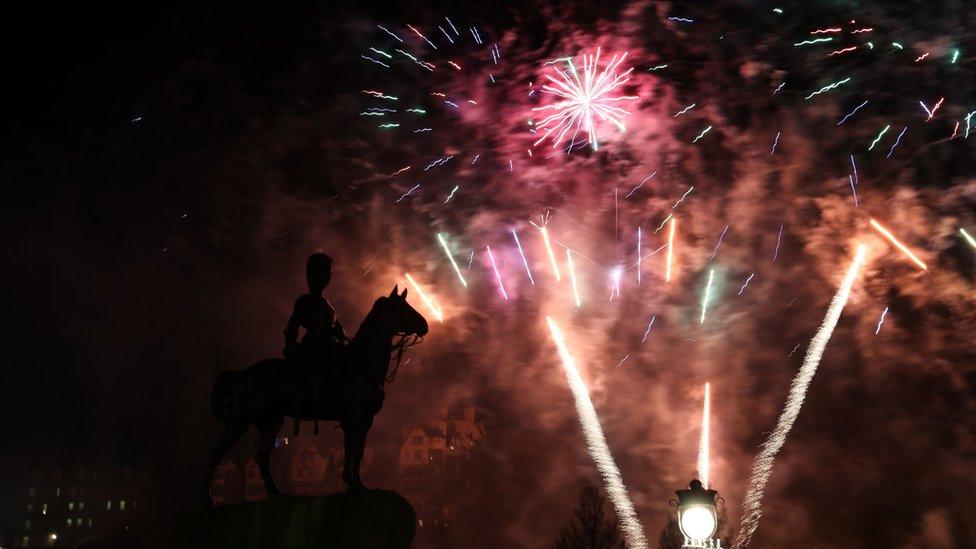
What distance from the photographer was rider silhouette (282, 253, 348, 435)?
941 cm

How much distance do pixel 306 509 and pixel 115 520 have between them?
105498mm

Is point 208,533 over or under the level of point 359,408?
under

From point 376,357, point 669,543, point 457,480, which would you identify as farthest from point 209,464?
point 457,480

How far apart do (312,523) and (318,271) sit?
317 centimetres

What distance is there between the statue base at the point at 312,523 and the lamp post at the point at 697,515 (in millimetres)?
3611

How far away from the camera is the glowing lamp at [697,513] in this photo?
31.2 feet

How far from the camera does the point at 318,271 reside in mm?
9836

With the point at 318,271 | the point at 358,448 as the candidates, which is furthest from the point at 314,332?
the point at 358,448

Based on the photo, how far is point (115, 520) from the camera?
98.4 meters

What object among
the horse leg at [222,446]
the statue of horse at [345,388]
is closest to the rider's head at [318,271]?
the statue of horse at [345,388]

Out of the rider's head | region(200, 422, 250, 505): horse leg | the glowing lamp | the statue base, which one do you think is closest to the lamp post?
the glowing lamp

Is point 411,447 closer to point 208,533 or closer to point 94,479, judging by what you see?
point 94,479

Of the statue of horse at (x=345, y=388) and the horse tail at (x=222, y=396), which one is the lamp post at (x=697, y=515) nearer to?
the statue of horse at (x=345, y=388)

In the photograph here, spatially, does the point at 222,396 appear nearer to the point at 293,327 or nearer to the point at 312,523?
the point at 293,327
